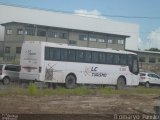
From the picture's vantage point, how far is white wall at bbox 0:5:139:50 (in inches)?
3438

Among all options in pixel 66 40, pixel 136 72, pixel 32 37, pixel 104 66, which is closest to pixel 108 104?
pixel 104 66

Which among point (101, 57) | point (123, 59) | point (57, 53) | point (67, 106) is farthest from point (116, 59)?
point (67, 106)

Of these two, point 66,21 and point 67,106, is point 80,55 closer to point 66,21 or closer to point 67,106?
point 67,106

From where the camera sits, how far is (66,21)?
9662 centimetres

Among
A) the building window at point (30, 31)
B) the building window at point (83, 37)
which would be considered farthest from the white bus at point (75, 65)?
the building window at point (83, 37)

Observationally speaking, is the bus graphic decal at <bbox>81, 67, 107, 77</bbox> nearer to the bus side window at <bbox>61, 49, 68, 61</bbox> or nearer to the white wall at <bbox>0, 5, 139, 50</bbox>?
the bus side window at <bbox>61, 49, 68, 61</bbox>

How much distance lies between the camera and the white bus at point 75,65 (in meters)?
29.9

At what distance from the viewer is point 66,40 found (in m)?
82.7

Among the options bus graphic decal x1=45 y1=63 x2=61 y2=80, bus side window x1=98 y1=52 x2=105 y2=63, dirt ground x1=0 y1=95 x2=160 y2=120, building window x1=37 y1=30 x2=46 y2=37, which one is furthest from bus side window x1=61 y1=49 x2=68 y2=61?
building window x1=37 y1=30 x2=46 y2=37

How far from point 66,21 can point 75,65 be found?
65583 mm

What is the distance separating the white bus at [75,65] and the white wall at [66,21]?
174ft

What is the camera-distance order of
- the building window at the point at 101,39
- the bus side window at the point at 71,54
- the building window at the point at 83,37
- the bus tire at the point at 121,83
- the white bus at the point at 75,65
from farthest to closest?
the building window at the point at 101,39
the building window at the point at 83,37
the bus tire at the point at 121,83
the bus side window at the point at 71,54
the white bus at the point at 75,65

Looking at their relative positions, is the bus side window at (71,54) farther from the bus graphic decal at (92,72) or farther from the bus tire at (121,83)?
the bus tire at (121,83)

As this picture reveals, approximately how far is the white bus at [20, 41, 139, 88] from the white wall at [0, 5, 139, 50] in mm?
53097
